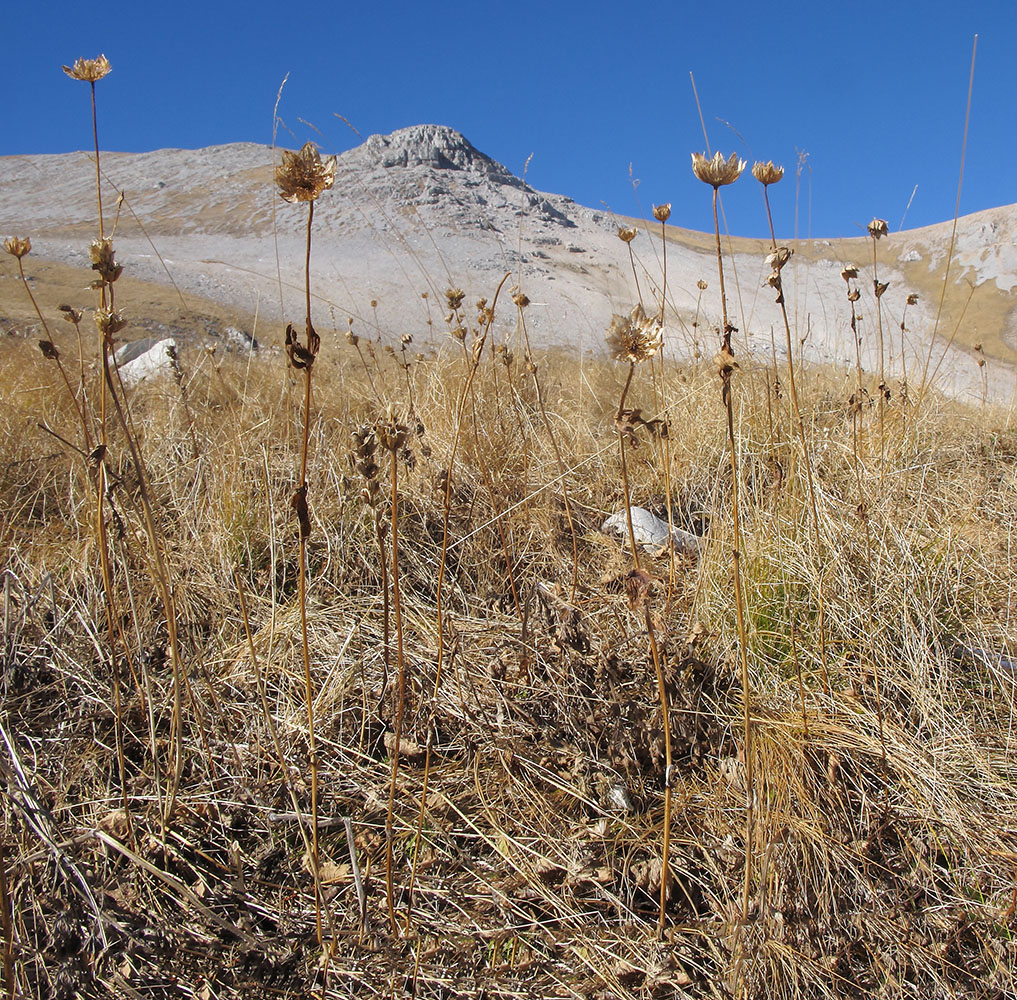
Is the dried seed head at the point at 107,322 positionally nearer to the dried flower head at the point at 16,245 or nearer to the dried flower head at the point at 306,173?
the dried flower head at the point at 306,173

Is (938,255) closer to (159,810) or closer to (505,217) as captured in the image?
(505,217)

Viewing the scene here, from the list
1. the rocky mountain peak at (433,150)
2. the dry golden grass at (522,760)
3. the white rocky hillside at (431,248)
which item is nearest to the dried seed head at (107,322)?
the dry golden grass at (522,760)

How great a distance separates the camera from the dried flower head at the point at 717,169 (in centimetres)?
104

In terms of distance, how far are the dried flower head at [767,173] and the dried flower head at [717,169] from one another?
0.39m

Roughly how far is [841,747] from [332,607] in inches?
48.3

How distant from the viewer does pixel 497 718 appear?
1412mm

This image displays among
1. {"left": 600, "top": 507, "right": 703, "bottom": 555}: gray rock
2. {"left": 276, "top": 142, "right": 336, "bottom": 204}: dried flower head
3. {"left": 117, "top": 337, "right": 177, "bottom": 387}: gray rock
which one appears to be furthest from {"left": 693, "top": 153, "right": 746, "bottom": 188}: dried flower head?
{"left": 117, "top": 337, "right": 177, "bottom": 387}: gray rock

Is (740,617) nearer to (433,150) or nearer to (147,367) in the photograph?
(147,367)

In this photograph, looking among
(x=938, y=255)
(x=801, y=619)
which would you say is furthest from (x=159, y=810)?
(x=938, y=255)

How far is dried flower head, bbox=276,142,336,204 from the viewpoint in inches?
35.6

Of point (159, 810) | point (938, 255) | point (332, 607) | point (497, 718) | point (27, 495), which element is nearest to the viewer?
point (159, 810)

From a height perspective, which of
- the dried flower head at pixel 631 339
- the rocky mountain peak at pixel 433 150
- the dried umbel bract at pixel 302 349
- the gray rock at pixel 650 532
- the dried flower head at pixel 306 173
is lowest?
the gray rock at pixel 650 532

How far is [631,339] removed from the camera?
104 cm

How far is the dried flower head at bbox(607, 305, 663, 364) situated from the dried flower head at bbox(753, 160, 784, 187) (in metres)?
0.63
